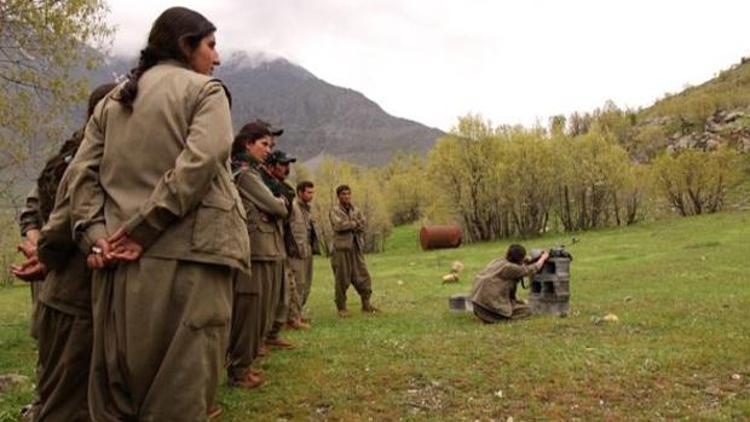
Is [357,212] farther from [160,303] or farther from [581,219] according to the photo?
[581,219]

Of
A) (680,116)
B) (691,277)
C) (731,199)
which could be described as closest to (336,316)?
(691,277)

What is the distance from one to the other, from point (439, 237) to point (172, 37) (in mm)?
39085

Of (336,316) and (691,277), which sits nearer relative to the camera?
(336,316)

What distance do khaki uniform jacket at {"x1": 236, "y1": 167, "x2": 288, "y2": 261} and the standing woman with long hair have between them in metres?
3.19

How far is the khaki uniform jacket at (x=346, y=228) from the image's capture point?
12.4m

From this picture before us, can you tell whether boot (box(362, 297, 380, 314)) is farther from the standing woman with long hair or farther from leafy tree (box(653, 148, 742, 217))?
leafy tree (box(653, 148, 742, 217))

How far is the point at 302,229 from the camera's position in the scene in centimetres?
1112

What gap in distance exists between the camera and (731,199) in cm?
4847

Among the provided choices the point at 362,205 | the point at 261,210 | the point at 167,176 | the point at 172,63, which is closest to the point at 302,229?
the point at 261,210

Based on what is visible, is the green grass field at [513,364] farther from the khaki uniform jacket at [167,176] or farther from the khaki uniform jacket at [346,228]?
the khaki uniform jacket at [167,176]

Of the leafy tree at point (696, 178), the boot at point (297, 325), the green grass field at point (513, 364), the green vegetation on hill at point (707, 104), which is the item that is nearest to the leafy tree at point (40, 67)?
the green grass field at point (513, 364)

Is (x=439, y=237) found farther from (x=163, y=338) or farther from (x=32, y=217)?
(x=163, y=338)

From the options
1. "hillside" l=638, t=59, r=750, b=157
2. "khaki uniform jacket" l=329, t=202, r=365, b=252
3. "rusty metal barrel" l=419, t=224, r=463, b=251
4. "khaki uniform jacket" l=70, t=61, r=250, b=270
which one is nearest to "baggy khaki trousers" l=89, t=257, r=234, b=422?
"khaki uniform jacket" l=70, t=61, r=250, b=270

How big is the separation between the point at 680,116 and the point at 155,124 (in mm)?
85617
